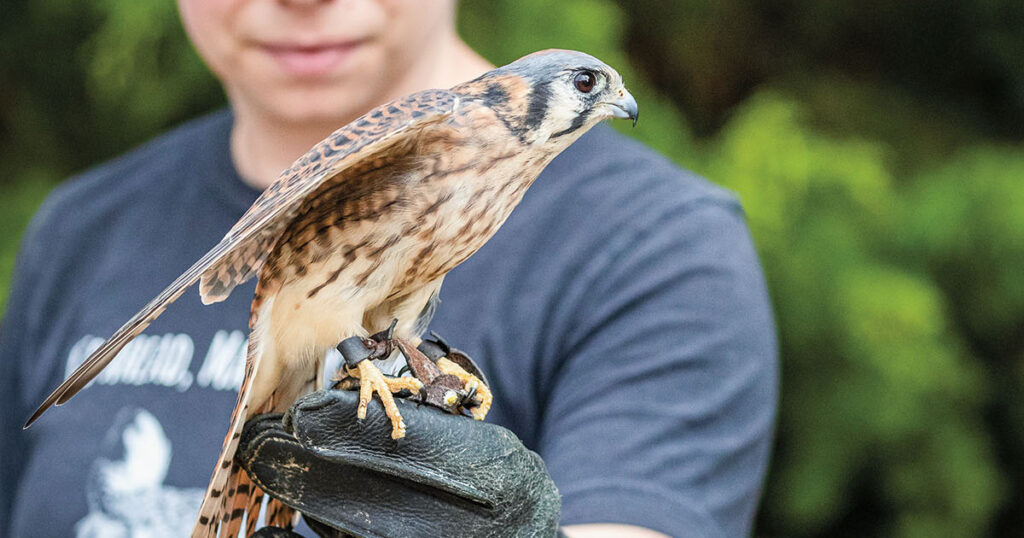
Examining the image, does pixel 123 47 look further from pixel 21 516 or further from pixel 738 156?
pixel 738 156

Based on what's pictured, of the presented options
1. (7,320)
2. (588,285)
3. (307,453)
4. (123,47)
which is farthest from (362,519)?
(123,47)

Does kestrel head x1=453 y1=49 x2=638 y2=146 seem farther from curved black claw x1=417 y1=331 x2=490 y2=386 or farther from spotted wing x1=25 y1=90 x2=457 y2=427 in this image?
curved black claw x1=417 y1=331 x2=490 y2=386

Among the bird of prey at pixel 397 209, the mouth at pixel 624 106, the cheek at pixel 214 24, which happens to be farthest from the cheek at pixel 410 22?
the mouth at pixel 624 106

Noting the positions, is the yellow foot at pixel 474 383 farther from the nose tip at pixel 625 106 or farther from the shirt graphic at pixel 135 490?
the shirt graphic at pixel 135 490

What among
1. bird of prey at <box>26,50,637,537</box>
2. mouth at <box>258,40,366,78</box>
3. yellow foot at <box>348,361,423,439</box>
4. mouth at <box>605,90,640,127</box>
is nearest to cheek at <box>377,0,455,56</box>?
mouth at <box>258,40,366,78</box>

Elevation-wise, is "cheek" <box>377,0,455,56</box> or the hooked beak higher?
the hooked beak

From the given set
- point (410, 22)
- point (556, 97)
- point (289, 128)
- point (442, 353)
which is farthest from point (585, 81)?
A: point (289, 128)

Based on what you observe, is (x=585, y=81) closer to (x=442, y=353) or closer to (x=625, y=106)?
(x=625, y=106)
